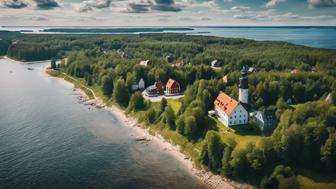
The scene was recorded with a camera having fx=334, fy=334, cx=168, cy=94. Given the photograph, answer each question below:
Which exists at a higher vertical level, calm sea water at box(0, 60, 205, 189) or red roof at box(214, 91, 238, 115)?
red roof at box(214, 91, 238, 115)

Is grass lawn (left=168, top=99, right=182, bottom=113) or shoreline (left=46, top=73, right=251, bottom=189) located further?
grass lawn (left=168, top=99, right=182, bottom=113)

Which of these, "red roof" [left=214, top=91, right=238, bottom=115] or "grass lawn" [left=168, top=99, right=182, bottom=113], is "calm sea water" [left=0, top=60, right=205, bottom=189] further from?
"red roof" [left=214, top=91, right=238, bottom=115]

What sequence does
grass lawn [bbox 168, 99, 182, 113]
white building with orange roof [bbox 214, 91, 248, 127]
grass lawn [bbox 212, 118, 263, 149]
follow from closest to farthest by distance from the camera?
grass lawn [bbox 212, 118, 263, 149], white building with orange roof [bbox 214, 91, 248, 127], grass lawn [bbox 168, 99, 182, 113]

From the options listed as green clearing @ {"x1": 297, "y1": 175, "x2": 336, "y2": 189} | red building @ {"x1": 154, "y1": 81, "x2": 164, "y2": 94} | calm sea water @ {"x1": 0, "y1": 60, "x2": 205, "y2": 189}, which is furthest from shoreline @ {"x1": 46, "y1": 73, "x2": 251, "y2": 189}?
red building @ {"x1": 154, "y1": 81, "x2": 164, "y2": 94}

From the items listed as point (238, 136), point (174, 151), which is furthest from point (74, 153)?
point (238, 136)

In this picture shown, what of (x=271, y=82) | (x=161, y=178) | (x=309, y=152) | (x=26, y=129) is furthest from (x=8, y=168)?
(x=271, y=82)

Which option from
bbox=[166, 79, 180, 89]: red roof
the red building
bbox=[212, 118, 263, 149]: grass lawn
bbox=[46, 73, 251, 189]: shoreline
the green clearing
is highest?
bbox=[166, 79, 180, 89]: red roof
